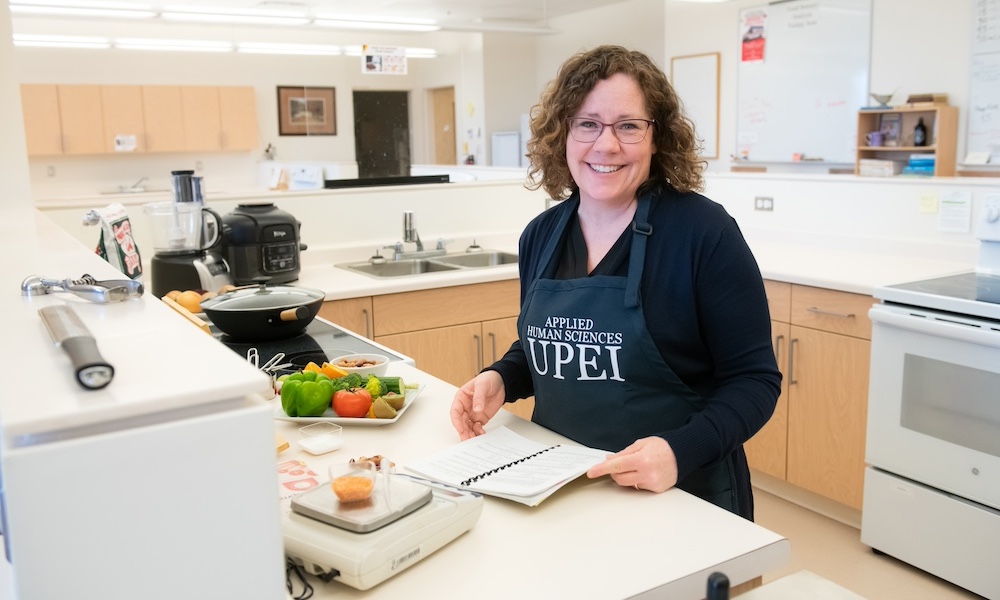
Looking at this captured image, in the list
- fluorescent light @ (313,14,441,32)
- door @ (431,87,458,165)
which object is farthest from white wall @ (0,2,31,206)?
door @ (431,87,458,165)

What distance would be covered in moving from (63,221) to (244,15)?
9.92 ft

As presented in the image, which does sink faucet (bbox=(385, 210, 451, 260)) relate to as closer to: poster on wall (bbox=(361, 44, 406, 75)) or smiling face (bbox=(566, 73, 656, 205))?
poster on wall (bbox=(361, 44, 406, 75))

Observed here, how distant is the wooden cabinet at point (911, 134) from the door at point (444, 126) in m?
6.01

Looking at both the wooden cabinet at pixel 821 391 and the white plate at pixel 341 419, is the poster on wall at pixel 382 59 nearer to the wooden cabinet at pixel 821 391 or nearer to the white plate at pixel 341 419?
the wooden cabinet at pixel 821 391

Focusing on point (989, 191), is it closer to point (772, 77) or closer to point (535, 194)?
point (535, 194)

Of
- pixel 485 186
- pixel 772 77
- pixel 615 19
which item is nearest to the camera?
pixel 485 186

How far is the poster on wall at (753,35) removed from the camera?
8031mm

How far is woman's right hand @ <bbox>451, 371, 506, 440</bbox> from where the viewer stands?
62.0 inches

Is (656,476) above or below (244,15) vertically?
below

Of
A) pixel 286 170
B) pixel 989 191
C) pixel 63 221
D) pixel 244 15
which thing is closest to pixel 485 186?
pixel 63 221

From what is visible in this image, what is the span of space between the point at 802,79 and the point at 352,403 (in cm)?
705

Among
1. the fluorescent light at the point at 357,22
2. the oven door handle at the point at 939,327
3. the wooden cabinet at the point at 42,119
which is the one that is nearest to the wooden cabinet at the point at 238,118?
the wooden cabinet at the point at 42,119

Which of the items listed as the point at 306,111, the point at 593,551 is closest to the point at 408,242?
the point at 593,551

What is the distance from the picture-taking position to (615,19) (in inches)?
398
